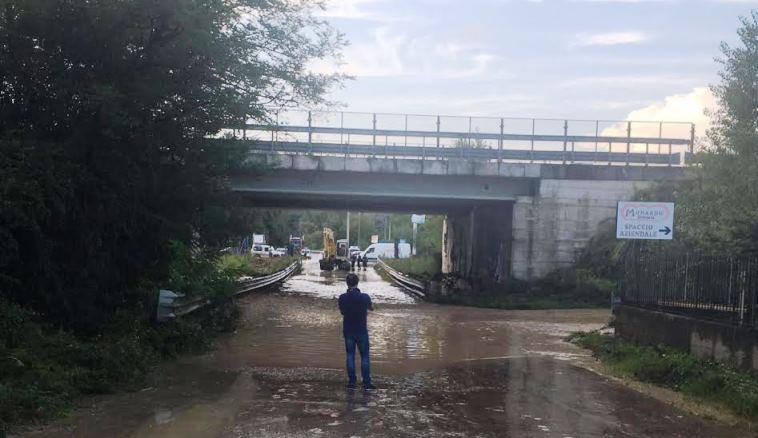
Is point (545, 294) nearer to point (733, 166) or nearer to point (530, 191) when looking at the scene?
point (530, 191)

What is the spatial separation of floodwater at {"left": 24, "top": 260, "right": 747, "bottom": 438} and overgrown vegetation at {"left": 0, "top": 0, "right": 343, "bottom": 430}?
2.96ft

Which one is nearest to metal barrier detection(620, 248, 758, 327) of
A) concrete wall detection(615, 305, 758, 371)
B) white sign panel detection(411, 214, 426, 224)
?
concrete wall detection(615, 305, 758, 371)

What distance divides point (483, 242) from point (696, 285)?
28586mm

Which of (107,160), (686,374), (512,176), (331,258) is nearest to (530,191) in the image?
(512,176)

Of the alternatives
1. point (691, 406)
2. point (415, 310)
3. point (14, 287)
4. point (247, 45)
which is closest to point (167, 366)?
point (14, 287)

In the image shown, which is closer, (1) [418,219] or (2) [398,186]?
(2) [398,186]

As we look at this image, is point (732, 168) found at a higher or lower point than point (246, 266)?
higher

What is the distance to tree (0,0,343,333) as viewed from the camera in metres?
12.2

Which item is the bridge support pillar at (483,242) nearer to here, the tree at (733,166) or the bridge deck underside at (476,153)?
the bridge deck underside at (476,153)

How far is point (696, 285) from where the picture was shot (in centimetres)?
1410

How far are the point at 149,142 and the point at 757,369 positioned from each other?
10396 mm

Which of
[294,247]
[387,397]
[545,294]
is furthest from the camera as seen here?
[294,247]

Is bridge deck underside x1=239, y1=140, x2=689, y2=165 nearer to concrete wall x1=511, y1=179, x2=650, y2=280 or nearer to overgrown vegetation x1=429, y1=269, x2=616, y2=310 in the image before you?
concrete wall x1=511, y1=179, x2=650, y2=280

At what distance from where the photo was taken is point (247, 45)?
16.2 m
